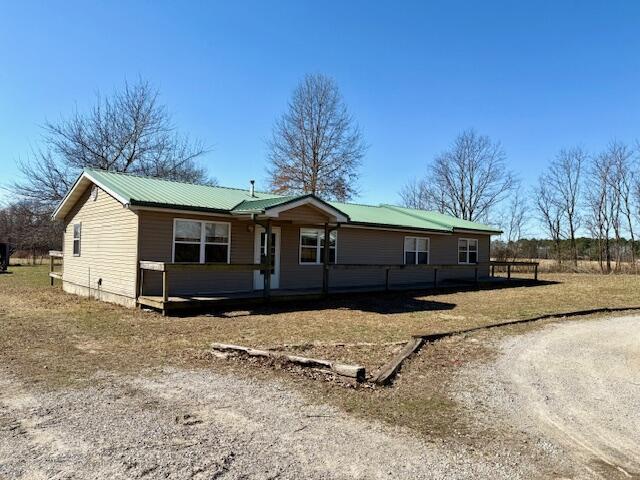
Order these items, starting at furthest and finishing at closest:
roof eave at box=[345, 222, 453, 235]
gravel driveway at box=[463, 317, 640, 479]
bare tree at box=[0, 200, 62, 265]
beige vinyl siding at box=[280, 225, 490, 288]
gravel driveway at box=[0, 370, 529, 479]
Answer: bare tree at box=[0, 200, 62, 265] < roof eave at box=[345, 222, 453, 235] < beige vinyl siding at box=[280, 225, 490, 288] < gravel driveway at box=[463, 317, 640, 479] < gravel driveway at box=[0, 370, 529, 479]

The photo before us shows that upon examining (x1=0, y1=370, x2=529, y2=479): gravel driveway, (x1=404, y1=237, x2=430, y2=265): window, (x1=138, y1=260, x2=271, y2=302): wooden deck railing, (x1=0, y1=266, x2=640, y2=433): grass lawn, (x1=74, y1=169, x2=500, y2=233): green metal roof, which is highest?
(x1=74, y1=169, x2=500, y2=233): green metal roof

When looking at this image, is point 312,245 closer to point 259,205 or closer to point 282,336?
point 259,205

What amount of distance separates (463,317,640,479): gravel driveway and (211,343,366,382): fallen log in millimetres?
1244

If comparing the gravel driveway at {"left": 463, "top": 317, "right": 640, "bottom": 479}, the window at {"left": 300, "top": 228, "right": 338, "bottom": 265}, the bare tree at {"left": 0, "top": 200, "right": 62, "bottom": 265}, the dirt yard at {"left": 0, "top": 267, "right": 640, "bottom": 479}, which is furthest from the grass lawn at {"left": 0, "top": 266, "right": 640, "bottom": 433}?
the bare tree at {"left": 0, "top": 200, "right": 62, "bottom": 265}

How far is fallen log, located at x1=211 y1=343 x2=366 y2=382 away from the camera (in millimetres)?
5488

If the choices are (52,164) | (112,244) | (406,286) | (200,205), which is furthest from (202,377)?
(52,164)

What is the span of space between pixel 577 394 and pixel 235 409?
3.77 metres

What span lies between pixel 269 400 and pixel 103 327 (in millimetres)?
5591

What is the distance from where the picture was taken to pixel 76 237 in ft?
53.1

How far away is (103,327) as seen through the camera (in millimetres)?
9203

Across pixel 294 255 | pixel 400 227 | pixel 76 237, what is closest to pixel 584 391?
pixel 294 255

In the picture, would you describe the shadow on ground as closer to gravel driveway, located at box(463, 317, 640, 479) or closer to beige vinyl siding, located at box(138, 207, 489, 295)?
beige vinyl siding, located at box(138, 207, 489, 295)

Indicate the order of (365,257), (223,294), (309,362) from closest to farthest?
(309,362)
(223,294)
(365,257)

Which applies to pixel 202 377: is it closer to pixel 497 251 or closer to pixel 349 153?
pixel 349 153
